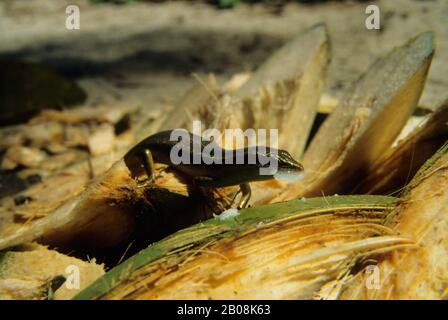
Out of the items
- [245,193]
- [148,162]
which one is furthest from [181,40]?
[245,193]

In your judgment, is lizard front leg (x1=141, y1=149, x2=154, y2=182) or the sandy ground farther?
the sandy ground

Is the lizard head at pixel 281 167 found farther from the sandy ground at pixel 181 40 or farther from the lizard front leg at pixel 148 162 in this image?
the sandy ground at pixel 181 40

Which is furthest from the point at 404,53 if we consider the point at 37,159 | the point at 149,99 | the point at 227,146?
the point at 149,99

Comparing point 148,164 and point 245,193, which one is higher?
point 148,164

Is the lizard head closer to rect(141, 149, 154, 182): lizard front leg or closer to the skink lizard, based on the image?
the skink lizard

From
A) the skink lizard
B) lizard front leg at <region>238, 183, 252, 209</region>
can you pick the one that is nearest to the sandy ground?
the skink lizard

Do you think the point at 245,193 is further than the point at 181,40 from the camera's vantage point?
No

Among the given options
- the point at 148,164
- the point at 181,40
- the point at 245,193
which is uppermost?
the point at 181,40

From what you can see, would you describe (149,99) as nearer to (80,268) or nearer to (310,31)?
(310,31)

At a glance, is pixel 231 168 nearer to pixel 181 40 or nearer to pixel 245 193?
pixel 245 193
